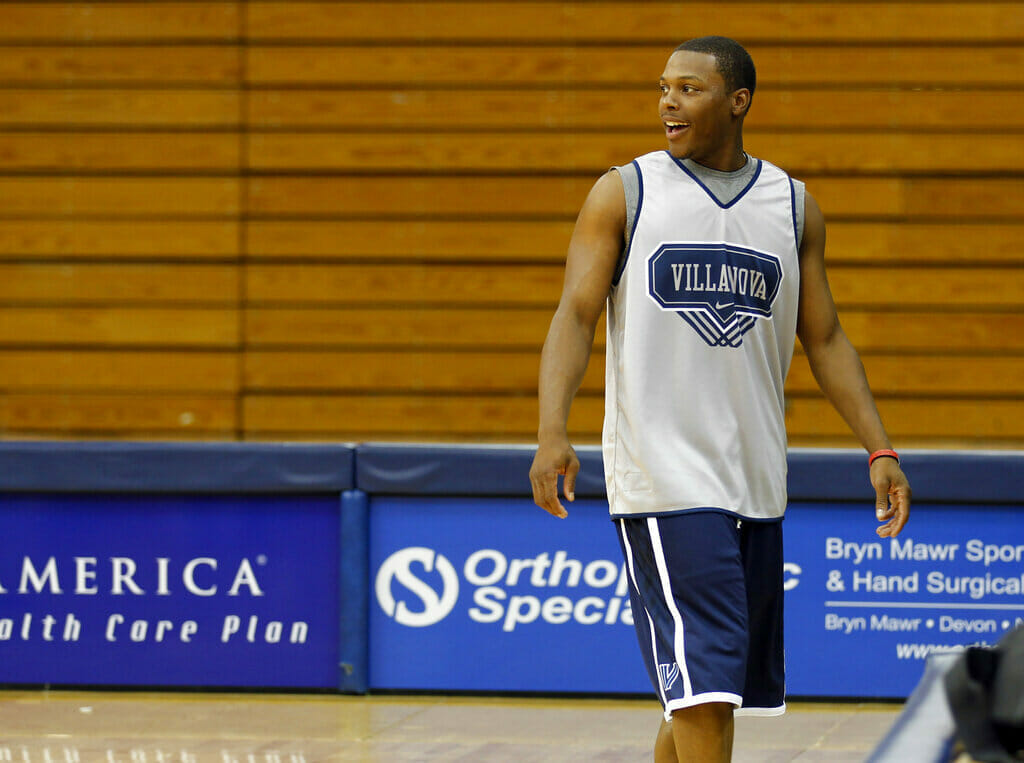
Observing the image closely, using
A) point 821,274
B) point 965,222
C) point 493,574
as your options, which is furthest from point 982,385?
point 821,274

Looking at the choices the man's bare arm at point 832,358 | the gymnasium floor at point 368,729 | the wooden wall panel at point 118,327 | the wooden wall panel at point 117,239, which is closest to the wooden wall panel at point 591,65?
the wooden wall panel at point 117,239

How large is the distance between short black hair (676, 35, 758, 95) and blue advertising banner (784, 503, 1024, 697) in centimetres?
248

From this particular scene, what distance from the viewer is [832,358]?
10.2 ft

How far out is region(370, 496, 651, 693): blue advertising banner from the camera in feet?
16.7

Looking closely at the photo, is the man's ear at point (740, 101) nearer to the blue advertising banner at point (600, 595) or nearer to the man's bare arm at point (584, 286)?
the man's bare arm at point (584, 286)

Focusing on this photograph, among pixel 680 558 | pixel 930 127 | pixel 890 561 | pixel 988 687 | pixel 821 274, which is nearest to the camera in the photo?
pixel 988 687

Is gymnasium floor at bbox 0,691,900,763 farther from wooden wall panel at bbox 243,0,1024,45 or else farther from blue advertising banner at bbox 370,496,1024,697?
wooden wall panel at bbox 243,0,1024,45

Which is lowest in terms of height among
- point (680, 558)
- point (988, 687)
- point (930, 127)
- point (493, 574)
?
point (493, 574)

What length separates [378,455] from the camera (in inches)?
205

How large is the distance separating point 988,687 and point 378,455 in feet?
12.5

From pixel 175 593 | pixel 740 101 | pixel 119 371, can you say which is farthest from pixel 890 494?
pixel 119 371

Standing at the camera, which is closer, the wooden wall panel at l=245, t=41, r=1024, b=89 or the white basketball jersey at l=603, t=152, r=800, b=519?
the white basketball jersey at l=603, t=152, r=800, b=519

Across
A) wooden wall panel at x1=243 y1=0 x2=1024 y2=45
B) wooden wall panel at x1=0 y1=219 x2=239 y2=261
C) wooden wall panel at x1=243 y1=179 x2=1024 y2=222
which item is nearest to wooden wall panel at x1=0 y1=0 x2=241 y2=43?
wooden wall panel at x1=243 y1=0 x2=1024 y2=45

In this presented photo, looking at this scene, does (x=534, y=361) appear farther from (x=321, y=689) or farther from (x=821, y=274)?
(x=821, y=274)
